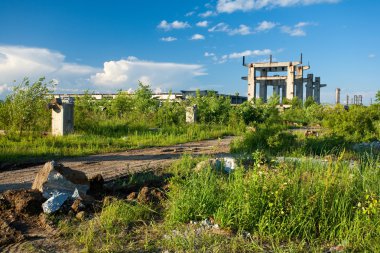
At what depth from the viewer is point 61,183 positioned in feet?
15.8

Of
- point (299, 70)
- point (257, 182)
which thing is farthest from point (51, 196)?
point (299, 70)

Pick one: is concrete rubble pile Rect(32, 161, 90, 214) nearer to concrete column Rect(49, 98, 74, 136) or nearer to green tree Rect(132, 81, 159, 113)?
concrete column Rect(49, 98, 74, 136)

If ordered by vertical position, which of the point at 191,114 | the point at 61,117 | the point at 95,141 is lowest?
the point at 95,141

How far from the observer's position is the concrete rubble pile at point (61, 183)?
463 centimetres

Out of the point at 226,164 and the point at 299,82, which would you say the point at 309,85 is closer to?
the point at 299,82

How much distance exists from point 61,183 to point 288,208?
2.66 metres

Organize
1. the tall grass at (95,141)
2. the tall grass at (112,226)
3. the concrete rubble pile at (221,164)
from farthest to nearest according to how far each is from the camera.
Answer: the tall grass at (95,141)
the concrete rubble pile at (221,164)
the tall grass at (112,226)

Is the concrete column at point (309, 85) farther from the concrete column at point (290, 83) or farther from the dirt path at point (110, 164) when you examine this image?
the dirt path at point (110, 164)

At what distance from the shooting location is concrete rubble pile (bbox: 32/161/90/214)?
15.2ft

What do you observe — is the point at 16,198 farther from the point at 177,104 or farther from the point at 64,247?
the point at 177,104

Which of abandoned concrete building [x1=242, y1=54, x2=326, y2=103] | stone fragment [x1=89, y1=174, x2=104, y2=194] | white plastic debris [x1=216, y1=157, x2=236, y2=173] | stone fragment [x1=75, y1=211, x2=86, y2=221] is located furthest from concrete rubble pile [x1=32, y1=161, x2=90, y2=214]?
abandoned concrete building [x1=242, y1=54, x2=326, y2=103]

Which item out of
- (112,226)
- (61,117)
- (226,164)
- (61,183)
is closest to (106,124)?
(61,117)

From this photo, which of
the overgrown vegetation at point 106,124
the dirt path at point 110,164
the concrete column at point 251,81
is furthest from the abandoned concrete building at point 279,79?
the dirt path at point 110,164

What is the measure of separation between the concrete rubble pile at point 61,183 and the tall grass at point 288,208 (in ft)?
4.13
